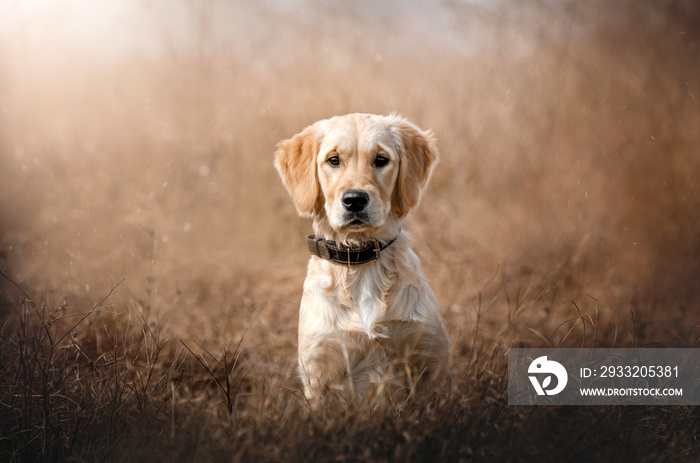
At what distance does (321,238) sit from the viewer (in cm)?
272

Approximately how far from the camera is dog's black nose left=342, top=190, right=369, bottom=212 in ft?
7.97

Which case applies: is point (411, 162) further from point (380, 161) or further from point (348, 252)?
point (348, 252)

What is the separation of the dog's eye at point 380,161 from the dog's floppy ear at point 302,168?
0.98 feet

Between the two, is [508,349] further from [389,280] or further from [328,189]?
[328,189]

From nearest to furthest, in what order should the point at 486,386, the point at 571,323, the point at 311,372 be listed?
the point at 486,386, the point at 311,372, the point at 571,323

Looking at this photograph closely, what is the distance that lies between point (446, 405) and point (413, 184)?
1.05 metres

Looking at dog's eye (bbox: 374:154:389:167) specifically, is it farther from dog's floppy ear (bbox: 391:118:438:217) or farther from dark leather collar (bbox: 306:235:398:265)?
dark leather collar (bbox: 306:235:398:265)

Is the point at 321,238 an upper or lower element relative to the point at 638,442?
upper

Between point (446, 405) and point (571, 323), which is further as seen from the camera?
point (571, 323)

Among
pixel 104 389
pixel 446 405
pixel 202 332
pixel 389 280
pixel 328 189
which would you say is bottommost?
pixel 202 332

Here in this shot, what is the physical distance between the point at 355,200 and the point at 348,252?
267 millimetres

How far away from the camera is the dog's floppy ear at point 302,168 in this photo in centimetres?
273

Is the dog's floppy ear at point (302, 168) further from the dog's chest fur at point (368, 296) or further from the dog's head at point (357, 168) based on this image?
the dog's chest fur at point (368, 296)

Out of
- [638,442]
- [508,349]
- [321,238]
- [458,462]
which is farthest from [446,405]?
[321,238]
